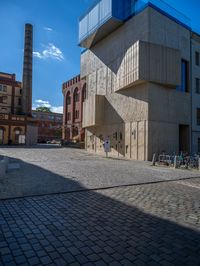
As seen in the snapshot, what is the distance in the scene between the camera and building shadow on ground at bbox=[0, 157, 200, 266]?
329 centimetres

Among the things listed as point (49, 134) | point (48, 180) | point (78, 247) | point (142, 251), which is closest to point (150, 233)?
point (142, 251)

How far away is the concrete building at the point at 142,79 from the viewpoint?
20438mm

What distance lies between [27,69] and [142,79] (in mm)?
33358

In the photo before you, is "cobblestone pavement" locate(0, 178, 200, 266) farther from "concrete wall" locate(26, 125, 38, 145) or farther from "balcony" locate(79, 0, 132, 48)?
"concrete wall" locate(26, 125, 38, 145)

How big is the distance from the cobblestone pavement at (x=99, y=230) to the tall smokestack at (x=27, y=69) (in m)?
43.5

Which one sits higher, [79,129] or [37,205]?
[79,129]

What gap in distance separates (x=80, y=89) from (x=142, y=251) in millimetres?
48912

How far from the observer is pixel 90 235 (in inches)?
159

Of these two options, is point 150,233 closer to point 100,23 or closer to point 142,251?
point 142,251

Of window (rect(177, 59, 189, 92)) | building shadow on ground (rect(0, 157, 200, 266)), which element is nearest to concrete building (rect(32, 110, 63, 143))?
window (rect(177, 59, 189, 92))

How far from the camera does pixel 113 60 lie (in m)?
25.7

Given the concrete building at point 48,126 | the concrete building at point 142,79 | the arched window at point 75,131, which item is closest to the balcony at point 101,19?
the concrete building at point 142,79

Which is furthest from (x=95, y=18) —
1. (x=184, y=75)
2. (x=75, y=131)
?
(x=75, y=131)

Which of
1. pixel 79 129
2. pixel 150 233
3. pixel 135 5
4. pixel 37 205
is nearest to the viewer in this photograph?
pixel 150 233
